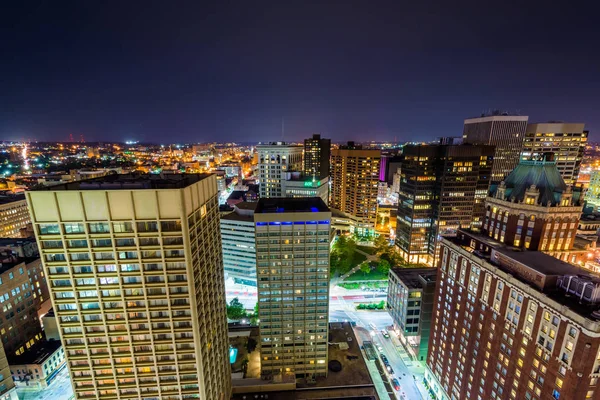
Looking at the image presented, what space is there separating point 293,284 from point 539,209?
208ft

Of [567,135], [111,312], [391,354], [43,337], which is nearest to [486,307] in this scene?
[391,354]

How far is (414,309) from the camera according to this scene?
9775cm

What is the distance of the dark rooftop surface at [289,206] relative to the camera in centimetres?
7736

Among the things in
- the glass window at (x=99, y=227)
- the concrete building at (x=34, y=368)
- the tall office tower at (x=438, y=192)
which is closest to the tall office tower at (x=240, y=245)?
the concrete building at (x=34, y=368)

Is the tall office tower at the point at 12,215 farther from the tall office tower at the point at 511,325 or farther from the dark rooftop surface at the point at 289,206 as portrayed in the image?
the tall office tower at the point at 511,325

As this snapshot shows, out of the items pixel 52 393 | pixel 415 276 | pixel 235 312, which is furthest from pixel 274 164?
pixel 52 393

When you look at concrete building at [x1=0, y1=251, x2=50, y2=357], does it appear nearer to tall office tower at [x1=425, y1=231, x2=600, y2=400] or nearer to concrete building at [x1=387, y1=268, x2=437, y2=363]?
concrete building at [x1=387, y1=268, x2=437, y2=363]

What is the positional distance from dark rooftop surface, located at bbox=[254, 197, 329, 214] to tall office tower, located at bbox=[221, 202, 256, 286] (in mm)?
43402

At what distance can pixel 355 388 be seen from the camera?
7775 centimetres

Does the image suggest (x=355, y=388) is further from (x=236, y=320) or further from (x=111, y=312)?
(x=111, y=312)

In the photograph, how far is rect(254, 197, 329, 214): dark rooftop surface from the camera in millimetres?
77356

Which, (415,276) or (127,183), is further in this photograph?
(415,276)

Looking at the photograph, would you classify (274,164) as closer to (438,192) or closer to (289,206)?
(289,206)

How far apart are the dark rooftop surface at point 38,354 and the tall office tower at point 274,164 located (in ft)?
367
